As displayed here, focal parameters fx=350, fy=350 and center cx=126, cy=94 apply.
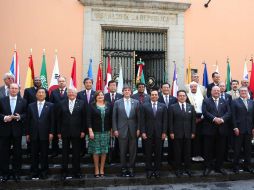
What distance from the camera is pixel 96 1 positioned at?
9297 mm

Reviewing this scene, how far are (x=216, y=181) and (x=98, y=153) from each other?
2144 millimetres

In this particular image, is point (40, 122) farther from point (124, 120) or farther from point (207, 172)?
point (207, 172)

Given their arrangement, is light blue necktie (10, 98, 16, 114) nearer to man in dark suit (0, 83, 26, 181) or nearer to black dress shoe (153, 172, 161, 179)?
man in dark suit (0, 83, 26, 181)

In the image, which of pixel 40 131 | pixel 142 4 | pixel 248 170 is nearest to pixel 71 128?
pixel 40 131

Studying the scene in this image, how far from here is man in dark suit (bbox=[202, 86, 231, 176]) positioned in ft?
20.3

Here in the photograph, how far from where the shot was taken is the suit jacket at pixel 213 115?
6166 millimetres

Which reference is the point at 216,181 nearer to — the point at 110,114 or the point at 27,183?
the point at 110,114

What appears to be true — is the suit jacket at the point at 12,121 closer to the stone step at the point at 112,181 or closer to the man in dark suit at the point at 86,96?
the stone step at the point at 112,181

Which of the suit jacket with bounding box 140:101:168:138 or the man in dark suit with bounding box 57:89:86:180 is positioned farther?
the suit jacket with bounding box 140:101:168:138

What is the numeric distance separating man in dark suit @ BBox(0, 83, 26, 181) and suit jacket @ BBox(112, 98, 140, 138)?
1.55m

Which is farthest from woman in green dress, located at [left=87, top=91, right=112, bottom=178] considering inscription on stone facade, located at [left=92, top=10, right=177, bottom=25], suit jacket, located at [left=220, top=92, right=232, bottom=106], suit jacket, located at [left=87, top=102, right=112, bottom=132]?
inscription on stone facade, located at [left=92, top=10, right=177, bottom=25]

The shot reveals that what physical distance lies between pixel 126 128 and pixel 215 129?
158 centimetres

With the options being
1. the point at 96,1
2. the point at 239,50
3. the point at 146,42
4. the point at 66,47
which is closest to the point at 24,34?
the point at 66,47

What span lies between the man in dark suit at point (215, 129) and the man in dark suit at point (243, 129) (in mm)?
182
